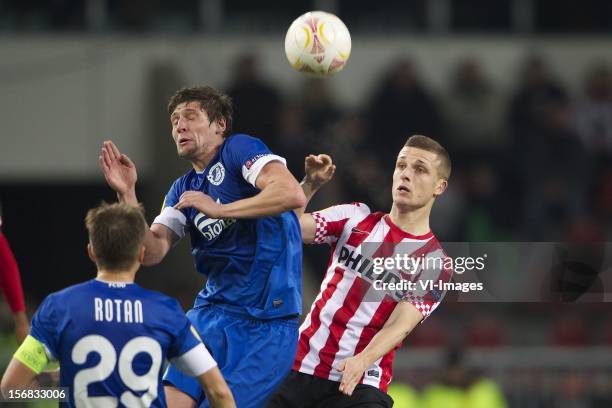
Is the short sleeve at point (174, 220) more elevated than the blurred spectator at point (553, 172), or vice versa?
the short sleeve at point (174, 220)

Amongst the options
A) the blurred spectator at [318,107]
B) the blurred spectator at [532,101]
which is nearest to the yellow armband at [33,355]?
the blurred spectator at [318,107]

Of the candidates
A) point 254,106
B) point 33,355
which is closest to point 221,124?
point 33,355

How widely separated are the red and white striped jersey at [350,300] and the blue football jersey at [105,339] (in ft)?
5.74

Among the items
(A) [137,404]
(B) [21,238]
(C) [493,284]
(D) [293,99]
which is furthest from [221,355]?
(B) [21,238]

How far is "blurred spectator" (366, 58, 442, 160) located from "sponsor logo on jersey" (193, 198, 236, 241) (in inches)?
309

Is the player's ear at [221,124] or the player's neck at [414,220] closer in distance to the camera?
the player's ear at [221,124]

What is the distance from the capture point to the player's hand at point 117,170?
6.20 m

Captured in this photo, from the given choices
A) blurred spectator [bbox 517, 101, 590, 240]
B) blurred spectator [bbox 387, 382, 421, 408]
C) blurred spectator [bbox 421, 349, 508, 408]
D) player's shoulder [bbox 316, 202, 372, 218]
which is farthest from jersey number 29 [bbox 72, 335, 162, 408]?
blurred spectator [bbox 517, 101, 590, 240]

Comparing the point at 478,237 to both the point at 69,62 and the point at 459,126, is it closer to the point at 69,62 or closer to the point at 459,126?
the point at 459,126

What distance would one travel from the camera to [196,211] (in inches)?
248

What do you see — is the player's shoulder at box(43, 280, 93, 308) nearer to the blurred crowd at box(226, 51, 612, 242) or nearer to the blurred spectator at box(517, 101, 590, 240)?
the blurred crowd at box(226, 51, 612, 242)

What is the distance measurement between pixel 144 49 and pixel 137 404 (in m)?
10.8

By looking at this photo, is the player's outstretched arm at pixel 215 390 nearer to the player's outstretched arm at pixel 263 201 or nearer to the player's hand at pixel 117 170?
the player's outstretched arm at pixel 263 201

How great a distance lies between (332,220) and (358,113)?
8122 mm
